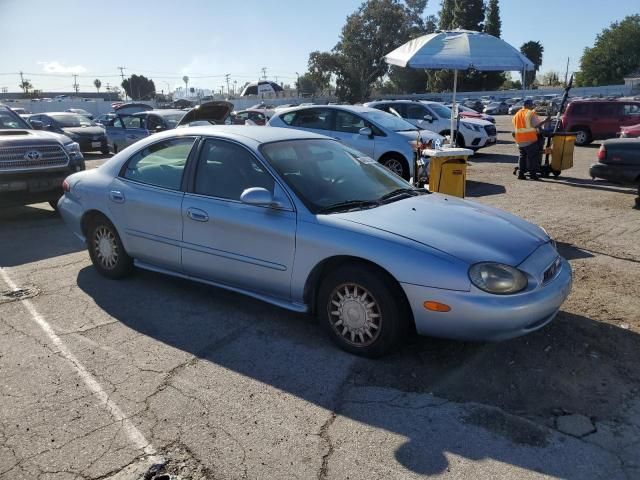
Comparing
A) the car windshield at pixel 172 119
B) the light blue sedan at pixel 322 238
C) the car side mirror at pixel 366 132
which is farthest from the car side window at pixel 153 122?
the light blue sedan at pixel 322 238

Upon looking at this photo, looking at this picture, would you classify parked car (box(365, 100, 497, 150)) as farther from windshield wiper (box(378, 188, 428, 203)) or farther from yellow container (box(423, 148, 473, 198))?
windshield wiper (box(378, 188, 428, 203))

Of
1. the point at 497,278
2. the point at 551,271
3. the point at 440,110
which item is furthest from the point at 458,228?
the point at 440,110

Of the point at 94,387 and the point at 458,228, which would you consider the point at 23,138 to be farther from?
the point at 458,228

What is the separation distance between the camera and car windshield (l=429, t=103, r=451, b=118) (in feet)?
54.6

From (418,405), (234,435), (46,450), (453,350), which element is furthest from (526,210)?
(46,450)

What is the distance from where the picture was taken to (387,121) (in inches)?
442

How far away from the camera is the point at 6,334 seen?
14.0ft

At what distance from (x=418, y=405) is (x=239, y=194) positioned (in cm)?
212

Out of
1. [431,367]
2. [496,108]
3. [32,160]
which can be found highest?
[496,108]

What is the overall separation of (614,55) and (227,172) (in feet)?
305

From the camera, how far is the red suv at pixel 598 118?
19.0 meters

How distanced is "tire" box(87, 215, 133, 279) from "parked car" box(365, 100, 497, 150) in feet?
39.1

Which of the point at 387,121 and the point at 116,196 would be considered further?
the point at 387,121

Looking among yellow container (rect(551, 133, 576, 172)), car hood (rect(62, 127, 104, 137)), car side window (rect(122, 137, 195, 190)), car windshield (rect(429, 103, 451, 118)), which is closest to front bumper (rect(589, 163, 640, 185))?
yellow container (rect(551, 133, 576, 172))
